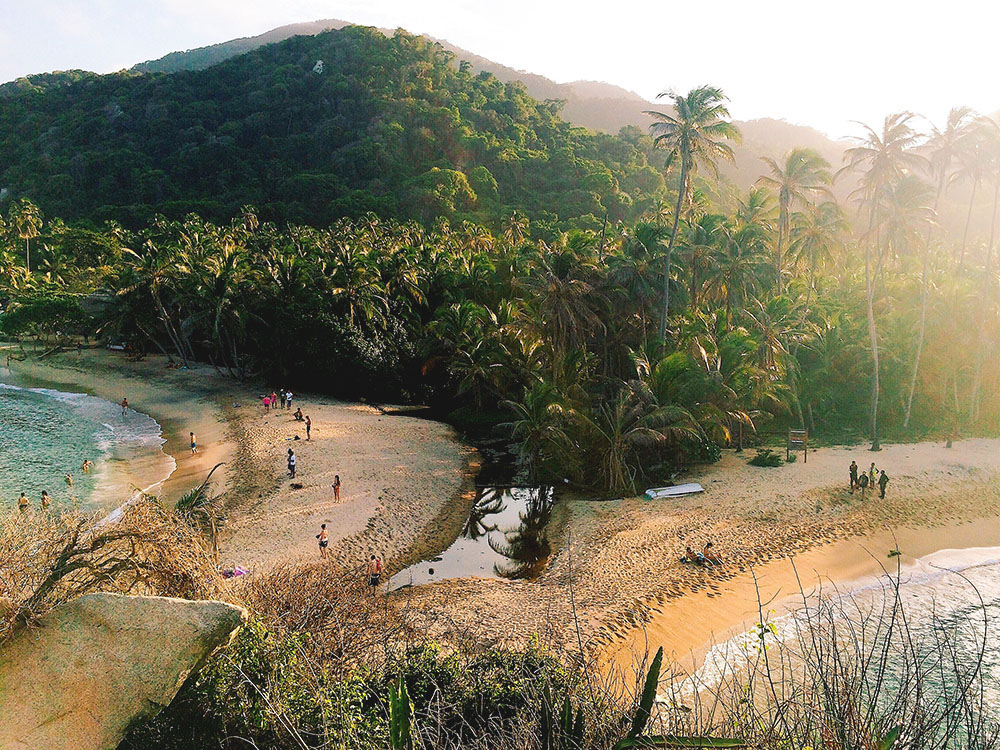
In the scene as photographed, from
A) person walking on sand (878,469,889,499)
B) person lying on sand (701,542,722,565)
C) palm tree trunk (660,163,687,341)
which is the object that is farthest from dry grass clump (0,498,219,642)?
palm tree trunk (660,163,687,341)

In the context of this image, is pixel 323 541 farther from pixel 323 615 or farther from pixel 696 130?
pixel 696 130

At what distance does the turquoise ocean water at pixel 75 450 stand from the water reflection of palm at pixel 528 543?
1248 centimetres

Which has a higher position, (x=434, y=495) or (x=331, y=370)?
(x=331, y=370)

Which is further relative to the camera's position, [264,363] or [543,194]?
[543,194]

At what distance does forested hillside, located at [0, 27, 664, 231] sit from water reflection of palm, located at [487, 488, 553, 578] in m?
49.3

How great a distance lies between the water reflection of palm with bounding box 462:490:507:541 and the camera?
63.5ft

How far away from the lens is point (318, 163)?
91062 millimetres

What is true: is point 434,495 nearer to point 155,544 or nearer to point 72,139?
point 155,544

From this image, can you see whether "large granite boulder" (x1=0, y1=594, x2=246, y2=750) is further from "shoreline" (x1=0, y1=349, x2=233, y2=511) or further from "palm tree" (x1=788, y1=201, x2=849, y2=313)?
"palm tree" (x1=788, y1=201, x2=849, y2=313)

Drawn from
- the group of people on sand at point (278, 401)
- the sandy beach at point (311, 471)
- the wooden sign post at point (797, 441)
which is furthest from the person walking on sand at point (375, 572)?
the group of people on sand at point (278, 401)

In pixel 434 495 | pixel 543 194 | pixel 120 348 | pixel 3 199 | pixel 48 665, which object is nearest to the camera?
pixel 48 665

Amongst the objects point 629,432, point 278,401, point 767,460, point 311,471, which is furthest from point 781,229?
point 278,401

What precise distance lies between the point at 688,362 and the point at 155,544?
61.2 feet

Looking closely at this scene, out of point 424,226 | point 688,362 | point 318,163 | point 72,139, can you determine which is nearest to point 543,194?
point 424,226
